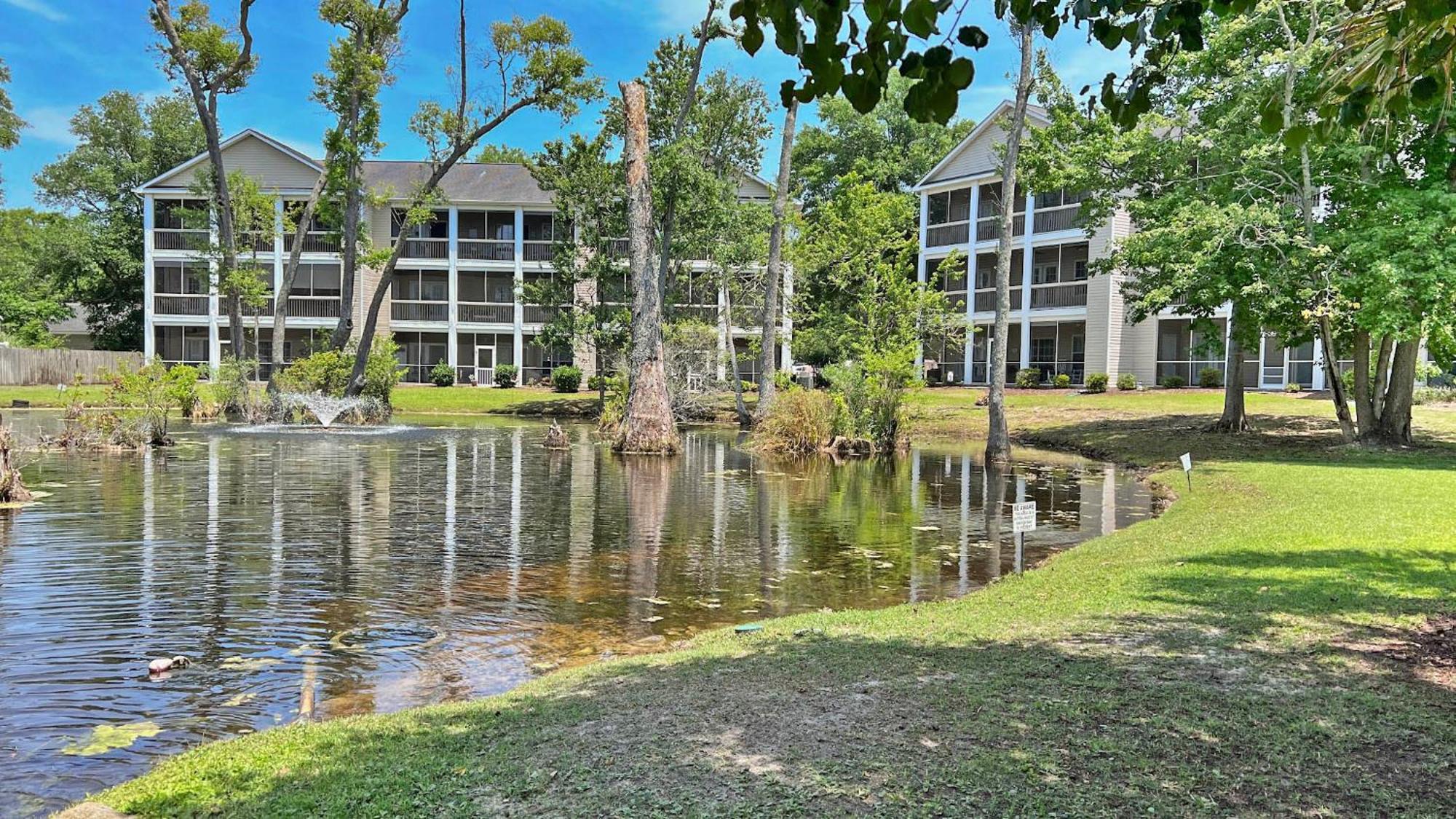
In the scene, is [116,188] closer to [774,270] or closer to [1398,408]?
[774,270]

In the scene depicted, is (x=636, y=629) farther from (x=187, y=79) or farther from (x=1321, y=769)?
(x=187, y=79)

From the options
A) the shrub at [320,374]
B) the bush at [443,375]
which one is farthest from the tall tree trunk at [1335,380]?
the bush at [443,375]

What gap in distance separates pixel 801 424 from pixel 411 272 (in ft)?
106

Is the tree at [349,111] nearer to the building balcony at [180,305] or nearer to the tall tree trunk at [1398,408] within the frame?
the building balcony at [180,305]

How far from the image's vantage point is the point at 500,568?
10586 mm

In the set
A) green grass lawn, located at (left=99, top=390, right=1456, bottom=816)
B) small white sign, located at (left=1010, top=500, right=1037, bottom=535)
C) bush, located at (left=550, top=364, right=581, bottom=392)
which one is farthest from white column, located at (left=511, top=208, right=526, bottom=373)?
green grass lawn, located at (left=99, top=390, right=1456, bottom=816)

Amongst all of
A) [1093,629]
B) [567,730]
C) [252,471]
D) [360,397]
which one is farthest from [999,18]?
[360,397]

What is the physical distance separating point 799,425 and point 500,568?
14.9 meters

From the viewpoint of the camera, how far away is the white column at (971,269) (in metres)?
46.1

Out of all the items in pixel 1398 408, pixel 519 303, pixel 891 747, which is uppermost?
pixel 519 303

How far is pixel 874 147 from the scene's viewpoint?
55719 millimetres

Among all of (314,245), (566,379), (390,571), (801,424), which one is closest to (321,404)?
(566,379)

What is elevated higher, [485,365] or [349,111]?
[349,111]

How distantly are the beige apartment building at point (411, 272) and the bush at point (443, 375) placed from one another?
159 cm
